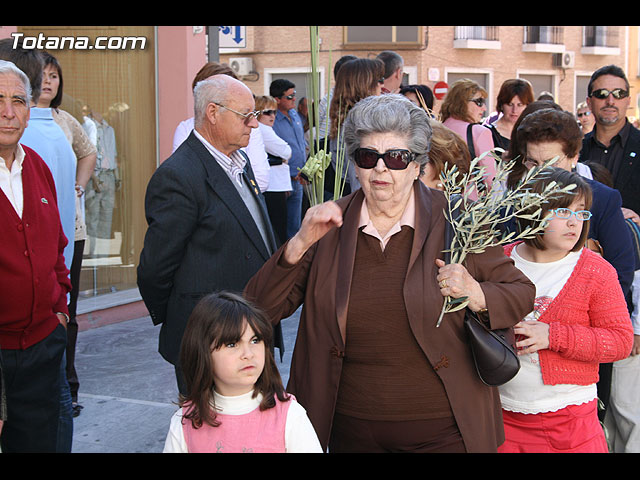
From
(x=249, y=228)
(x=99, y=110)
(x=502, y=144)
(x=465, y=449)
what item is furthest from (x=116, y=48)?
(x=465, y=449)

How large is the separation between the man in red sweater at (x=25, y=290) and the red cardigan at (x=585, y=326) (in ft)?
6.51

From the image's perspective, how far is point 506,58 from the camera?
30188mm

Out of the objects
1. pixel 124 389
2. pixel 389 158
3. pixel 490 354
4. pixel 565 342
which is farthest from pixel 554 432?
pixel 124 389

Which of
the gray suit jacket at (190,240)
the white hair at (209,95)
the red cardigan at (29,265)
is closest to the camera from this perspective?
the red cardigan at (29,265)

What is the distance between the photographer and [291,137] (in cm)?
934

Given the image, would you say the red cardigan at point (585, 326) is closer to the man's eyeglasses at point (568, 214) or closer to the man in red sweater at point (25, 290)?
the man's eyeglasses at point (568, 214)

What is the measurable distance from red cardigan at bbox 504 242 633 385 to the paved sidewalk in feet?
8.29

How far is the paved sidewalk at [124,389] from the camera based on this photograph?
471 centimetres

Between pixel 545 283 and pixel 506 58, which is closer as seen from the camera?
pixel 545 283

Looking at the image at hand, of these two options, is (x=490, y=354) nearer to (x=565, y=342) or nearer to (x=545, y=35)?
(x=565, y=342)

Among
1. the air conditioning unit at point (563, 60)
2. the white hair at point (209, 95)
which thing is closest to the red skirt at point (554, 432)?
the white hair at point (209, 95)

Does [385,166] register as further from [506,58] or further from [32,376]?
[506,58]

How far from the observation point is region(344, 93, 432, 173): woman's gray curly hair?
2.71m
